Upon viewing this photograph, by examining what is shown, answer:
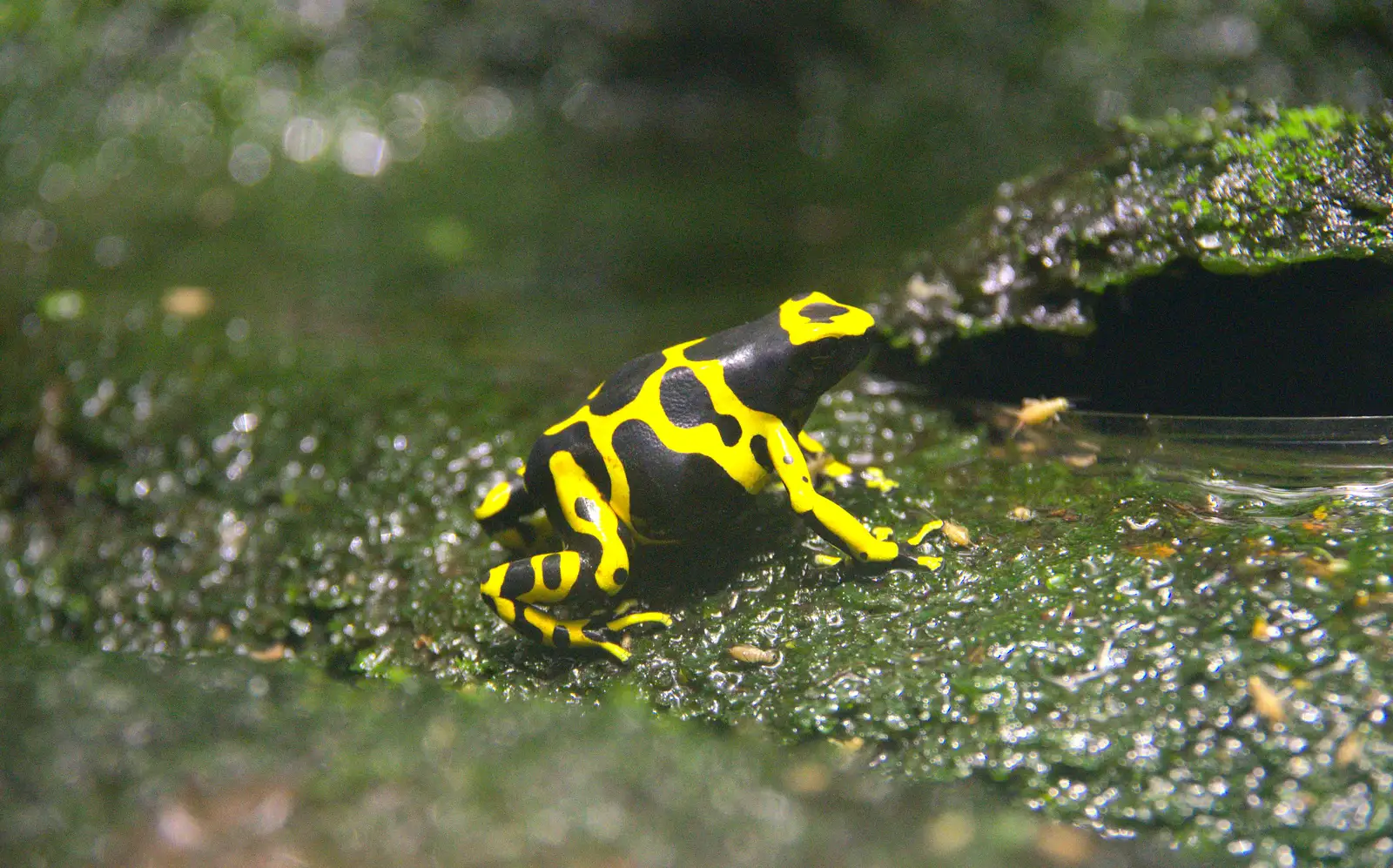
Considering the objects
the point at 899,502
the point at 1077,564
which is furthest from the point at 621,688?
the point at 1077,564

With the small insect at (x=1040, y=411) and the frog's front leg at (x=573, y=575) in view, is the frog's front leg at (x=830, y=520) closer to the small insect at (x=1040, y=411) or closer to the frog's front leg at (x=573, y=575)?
the frog's front leg at (x=573, y=575)

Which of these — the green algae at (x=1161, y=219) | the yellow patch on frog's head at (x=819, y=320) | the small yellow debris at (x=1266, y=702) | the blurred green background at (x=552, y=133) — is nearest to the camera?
the small yellow debris at (x=1266, y=702)

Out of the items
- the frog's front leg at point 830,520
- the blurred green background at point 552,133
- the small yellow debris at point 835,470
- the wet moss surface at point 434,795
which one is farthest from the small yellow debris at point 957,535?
the blurred green background at point 552,133

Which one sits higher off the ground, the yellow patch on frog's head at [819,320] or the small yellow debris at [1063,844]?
the yellow patch on frog's head at [819,320]

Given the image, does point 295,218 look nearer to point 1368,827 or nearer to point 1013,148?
point 1013,148

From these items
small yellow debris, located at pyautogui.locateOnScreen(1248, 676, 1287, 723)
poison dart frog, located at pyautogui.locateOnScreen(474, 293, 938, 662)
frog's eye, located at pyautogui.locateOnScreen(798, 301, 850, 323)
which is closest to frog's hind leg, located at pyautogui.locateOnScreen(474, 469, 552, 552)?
poison dart frog, located at pyautogui.locateOnScreen(474, 293, 938, 662)

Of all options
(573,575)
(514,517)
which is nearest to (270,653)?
(514,517)
